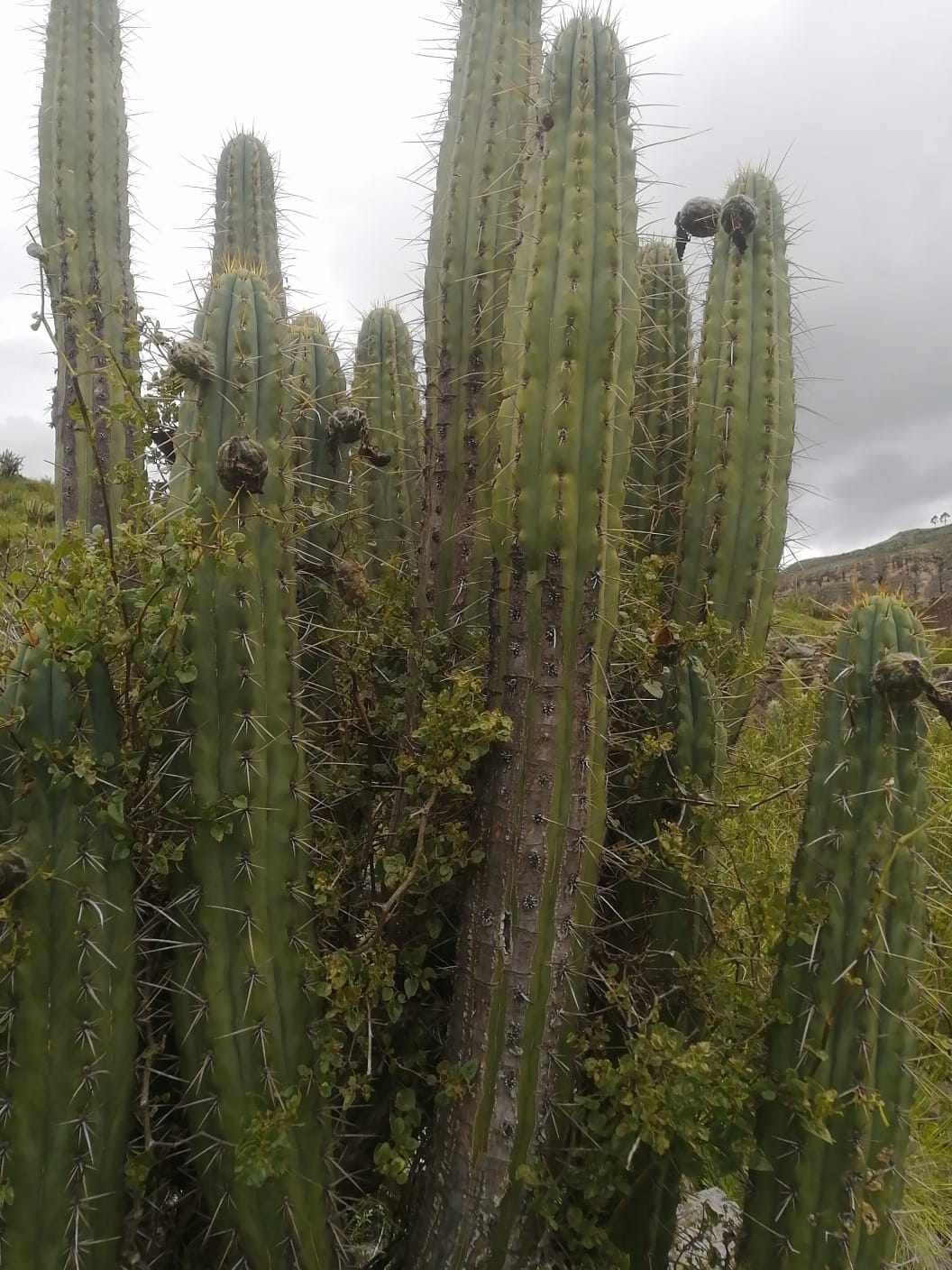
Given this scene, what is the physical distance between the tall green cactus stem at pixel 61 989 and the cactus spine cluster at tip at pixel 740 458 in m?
1.85

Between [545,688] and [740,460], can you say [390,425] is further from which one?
[545,688]

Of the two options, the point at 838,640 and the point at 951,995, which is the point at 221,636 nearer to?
the point at 838,640

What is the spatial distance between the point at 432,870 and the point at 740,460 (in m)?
1.64

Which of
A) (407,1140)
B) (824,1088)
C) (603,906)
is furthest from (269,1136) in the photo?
(824,1088)

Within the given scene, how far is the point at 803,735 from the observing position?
2664 mm

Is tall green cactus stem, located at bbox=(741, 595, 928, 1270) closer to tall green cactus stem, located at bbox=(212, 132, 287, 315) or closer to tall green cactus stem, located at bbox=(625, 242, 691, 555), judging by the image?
tall green cactus stem, located at bbox=(625, 242, 691, 555)

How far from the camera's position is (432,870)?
210 cm

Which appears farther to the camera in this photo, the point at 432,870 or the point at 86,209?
the point at 86,209

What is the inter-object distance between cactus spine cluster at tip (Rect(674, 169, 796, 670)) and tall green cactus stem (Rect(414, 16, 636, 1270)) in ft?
2.44

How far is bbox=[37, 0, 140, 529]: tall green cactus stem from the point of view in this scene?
3803 mm

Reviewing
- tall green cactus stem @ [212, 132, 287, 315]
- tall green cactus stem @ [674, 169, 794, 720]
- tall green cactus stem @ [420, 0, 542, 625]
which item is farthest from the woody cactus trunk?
tall green cactus stem @ [212, 132, 287, 315]

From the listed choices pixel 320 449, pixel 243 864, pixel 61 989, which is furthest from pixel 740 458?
pixel 61 989

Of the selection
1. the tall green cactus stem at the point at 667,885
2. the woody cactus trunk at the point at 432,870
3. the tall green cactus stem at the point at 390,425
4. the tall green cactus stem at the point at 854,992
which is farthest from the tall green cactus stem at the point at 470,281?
the tall green cactus stem at the point at 854,992

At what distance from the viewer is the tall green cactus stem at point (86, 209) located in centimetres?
380
